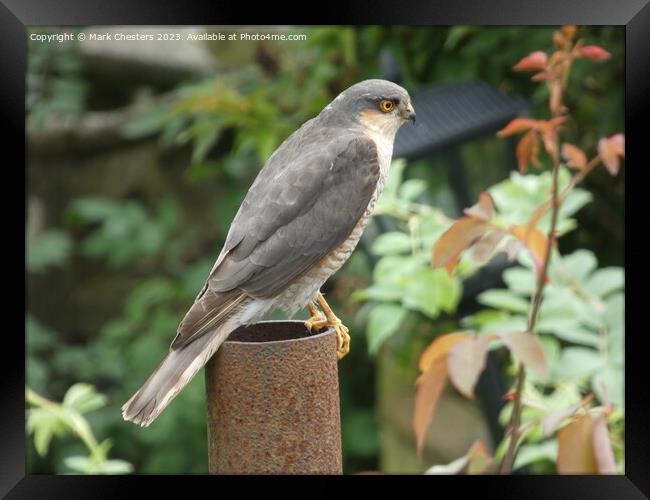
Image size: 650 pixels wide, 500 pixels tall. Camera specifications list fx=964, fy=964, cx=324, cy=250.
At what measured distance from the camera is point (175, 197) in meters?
6.15

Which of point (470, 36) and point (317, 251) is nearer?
point (317, 251)

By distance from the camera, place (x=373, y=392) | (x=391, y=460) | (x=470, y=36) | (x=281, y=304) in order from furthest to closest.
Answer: (x=373, y=392)
(x=391, y=460)
(x=470, y=36)
(x=281, y=304)

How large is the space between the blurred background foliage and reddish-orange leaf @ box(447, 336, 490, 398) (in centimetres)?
53

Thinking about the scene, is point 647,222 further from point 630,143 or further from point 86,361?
point 86,361

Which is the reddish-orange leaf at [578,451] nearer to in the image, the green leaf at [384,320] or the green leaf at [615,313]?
Result: the green leaf at [615,313]

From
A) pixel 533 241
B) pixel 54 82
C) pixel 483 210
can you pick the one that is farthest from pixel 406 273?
pixel 54 82

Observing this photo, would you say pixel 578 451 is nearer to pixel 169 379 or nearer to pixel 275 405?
pixel 275 405

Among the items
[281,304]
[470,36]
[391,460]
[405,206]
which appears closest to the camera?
[281,304]

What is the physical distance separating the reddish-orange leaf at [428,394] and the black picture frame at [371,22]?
0.23m

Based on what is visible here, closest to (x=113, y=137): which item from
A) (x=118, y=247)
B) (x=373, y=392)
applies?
→ (x=118, y=247)

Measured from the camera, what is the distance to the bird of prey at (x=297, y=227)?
7.11 feet

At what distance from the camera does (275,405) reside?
2053mm

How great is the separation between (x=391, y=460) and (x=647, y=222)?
300cm

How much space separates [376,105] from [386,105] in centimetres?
3
